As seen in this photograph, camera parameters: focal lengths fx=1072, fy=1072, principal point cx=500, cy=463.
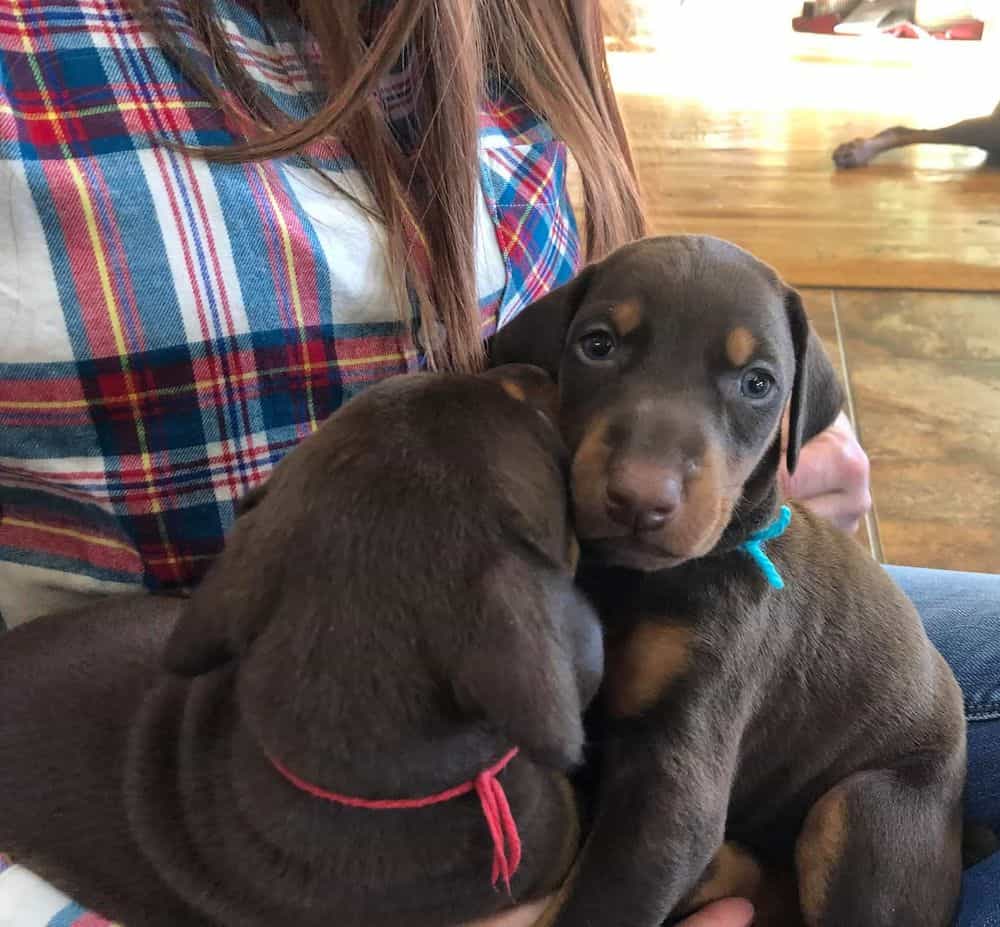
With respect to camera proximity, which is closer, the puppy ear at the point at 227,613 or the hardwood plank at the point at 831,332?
the puppy ear at the point at 227,613

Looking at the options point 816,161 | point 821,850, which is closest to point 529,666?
point 821,850

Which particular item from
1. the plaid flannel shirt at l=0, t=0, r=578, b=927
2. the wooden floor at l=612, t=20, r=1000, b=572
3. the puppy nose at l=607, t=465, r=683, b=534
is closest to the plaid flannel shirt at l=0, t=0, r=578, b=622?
the plaid flannel shirt at l=0, t=0, r=578, b=927

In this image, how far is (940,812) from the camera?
1703 mm

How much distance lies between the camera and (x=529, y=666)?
3.63ft

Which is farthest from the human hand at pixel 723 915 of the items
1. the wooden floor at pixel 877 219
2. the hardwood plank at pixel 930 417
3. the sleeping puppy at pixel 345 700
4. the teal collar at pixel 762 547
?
the hardwood plank at pixel 930 417

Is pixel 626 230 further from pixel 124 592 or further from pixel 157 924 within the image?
pixel 157 924

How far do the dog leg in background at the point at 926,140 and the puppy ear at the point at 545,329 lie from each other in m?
4.76

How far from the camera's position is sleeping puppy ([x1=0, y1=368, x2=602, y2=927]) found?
117cm

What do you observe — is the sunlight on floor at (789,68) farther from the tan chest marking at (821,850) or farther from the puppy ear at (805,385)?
the tan chest marking at (821,850)

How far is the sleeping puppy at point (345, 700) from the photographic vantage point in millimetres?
1169

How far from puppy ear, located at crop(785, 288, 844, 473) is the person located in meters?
0.50

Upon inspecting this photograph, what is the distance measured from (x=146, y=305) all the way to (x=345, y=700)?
661 mm

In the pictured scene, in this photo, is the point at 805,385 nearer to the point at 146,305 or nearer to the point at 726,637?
the point at 726,637

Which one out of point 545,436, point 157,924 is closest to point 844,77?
point 545,436
